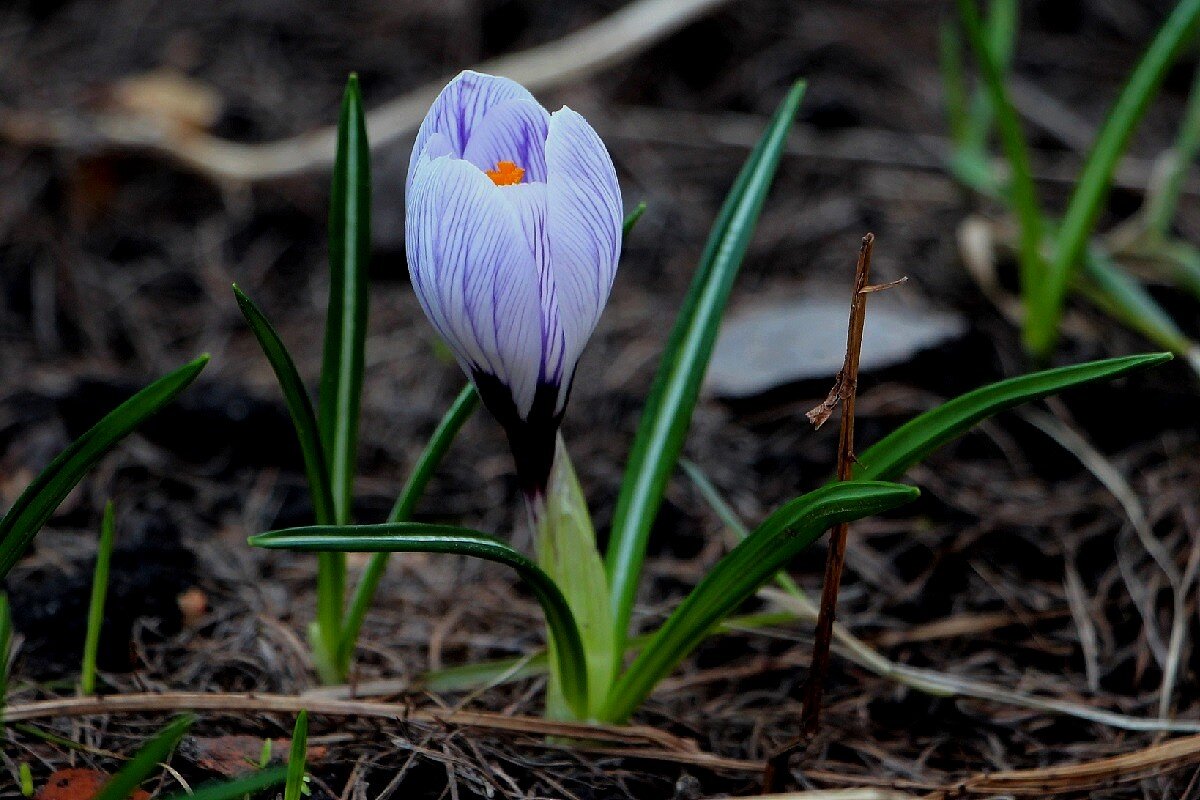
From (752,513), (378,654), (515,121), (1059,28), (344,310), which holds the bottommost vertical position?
(378,654)

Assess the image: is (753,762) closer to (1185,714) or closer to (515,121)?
(1185,714)

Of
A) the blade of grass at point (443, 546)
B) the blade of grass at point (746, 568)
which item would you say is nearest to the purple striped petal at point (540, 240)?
the blade of grass at point (443, 546)

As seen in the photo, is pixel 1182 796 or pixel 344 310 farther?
pixel 344 310

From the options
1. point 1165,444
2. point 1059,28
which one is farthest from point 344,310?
point 1059,28

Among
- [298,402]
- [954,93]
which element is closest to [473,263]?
[298,402]

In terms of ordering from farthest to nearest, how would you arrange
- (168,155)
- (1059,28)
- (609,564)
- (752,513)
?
1. (1059,28)
2. (168,155)
3. (752,513)
4. (609,564)

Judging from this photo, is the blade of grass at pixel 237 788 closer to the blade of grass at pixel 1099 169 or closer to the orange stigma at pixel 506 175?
the orange stigma at pixel 506 175
